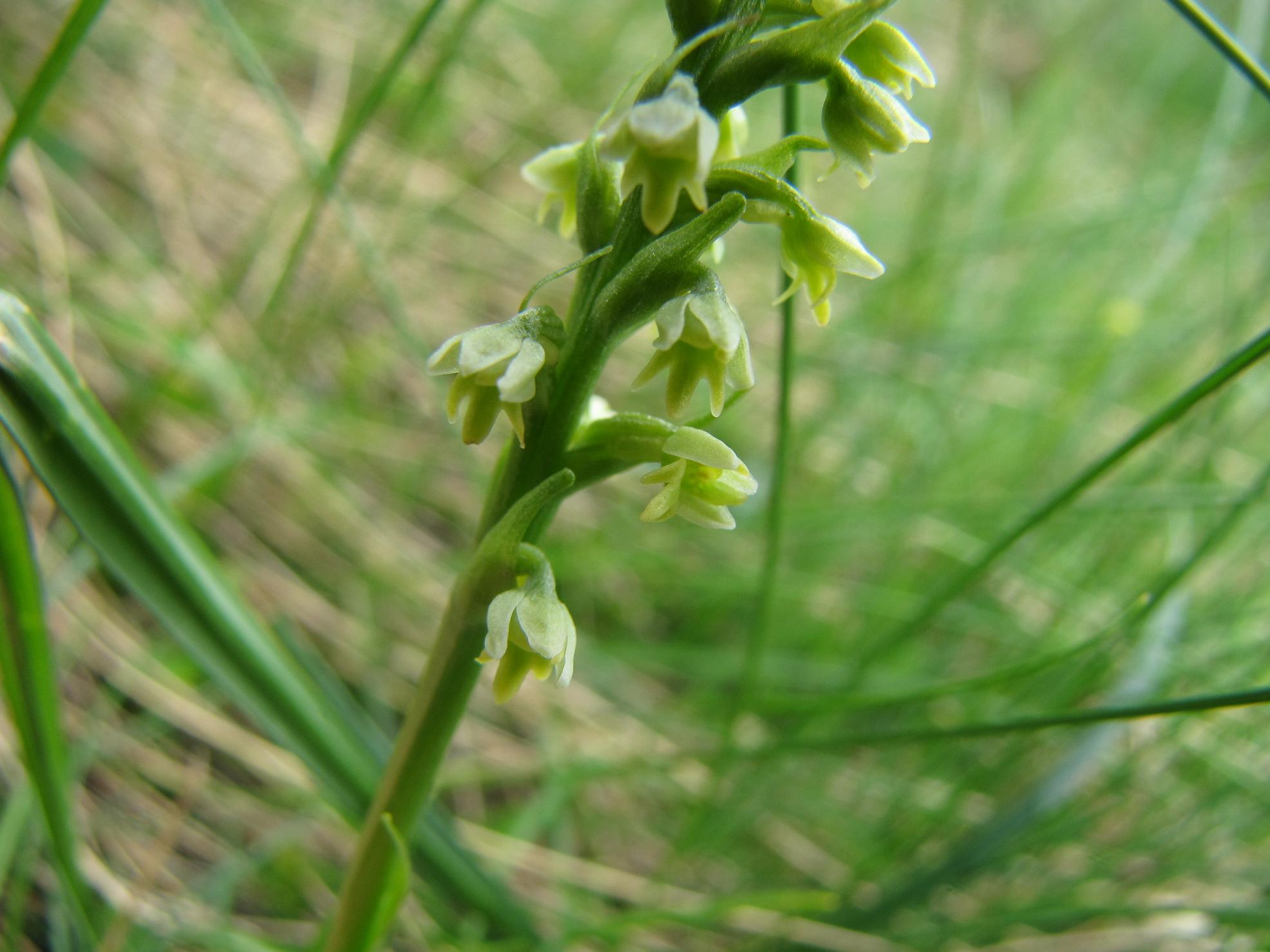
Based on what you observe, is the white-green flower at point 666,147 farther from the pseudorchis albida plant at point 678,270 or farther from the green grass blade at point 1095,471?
the green grass blade at point 1095,471

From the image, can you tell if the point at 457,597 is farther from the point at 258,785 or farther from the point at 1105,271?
the point at 1105,271

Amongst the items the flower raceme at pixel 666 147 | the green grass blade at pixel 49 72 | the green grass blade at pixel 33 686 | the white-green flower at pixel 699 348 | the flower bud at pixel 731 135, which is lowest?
the green grass blade at pixel 33 686

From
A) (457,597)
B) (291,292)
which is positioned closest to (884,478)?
(291,292)

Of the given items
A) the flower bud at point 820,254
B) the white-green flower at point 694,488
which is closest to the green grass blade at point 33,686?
the white-green flower at point 694,488

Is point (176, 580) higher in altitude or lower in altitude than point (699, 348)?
lower

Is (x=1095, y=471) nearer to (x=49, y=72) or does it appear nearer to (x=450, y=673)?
(x=450, y=673)

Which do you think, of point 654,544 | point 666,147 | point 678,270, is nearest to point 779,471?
point 678,270
